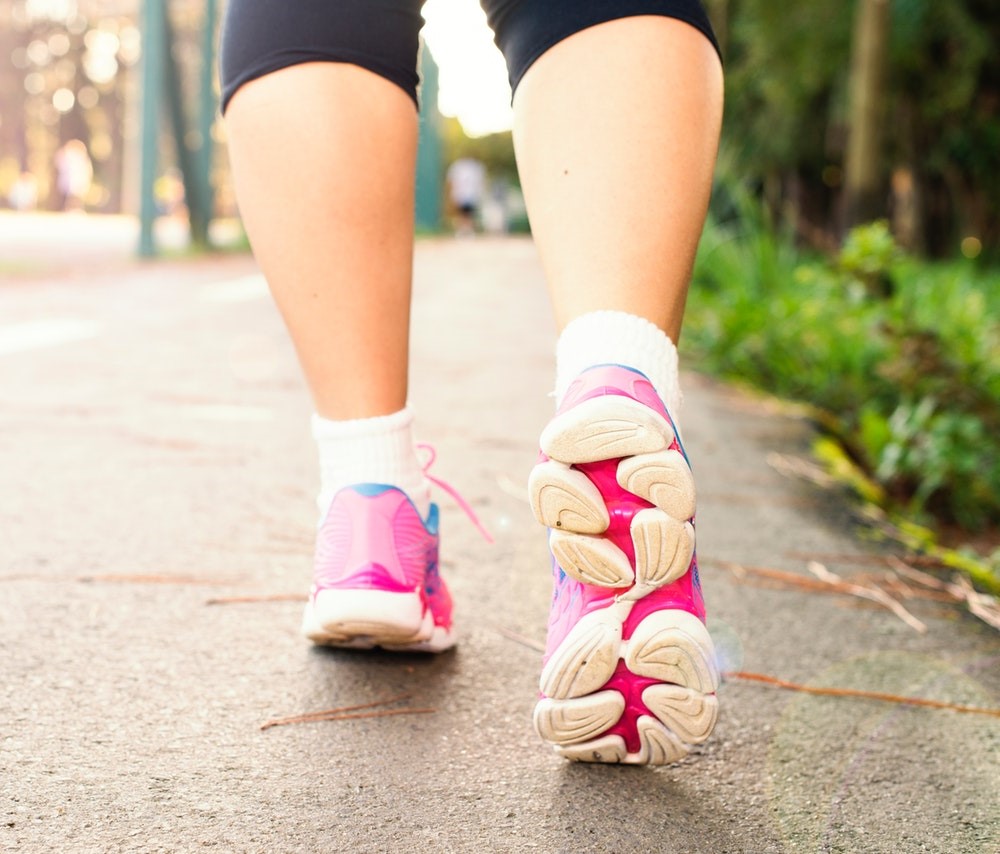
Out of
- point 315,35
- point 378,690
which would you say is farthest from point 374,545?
point 315,35

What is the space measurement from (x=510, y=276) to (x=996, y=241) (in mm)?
5588

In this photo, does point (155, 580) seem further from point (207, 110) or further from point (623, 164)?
point (207, 110)

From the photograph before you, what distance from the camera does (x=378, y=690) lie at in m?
1.16

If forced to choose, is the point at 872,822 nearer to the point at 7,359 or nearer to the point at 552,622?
the point at 552,622

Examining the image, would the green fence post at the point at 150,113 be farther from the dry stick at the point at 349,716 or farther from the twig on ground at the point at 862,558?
the dry stick at the point at 349,716

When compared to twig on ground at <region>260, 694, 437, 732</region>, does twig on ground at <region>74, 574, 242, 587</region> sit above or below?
below

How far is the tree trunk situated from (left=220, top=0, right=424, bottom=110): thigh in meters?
5.91

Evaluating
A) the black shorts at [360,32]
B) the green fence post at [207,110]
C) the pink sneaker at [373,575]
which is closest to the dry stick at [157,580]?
the pink sneaker at [373,575]

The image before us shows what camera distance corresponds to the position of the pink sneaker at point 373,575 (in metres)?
1.15

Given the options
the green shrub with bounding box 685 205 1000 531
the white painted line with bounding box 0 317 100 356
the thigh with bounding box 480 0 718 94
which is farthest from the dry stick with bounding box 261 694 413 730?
the white painted line with bounding box 0 317 100 356

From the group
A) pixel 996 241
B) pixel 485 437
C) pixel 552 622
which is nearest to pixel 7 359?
pixel 485 437

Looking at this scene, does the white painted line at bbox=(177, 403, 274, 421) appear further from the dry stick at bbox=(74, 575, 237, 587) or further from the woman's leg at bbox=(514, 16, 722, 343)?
the woman's leg at bbox=(514, 16, 722, 343)

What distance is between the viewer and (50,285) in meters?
5.99

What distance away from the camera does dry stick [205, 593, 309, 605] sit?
1375 mm
